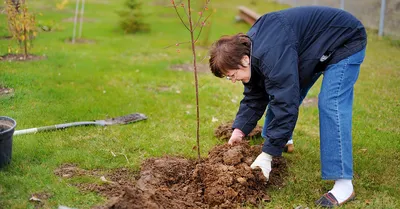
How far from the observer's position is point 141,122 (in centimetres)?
524

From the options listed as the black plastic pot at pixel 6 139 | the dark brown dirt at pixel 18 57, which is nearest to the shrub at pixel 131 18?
the dark brown dirt at pixel 18 57

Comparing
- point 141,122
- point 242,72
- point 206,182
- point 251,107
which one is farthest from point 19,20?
point 242,72

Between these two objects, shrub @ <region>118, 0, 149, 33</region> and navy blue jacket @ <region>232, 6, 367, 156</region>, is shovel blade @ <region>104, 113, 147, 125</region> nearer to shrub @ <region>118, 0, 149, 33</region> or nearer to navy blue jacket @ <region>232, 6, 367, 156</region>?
navy blue jacket @ <region>232, 6, 367, 156</region>

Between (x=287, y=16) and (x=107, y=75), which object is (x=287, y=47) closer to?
(x=287, y=16)

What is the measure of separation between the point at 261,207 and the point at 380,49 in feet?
24.4

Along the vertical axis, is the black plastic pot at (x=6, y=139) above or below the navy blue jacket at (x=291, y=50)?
below

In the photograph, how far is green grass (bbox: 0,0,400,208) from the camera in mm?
3666

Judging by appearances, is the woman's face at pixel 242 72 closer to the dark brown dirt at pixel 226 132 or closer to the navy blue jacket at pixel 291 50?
the navy blue jacket at pixel 291 50

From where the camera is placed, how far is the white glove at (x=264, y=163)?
3.48 m

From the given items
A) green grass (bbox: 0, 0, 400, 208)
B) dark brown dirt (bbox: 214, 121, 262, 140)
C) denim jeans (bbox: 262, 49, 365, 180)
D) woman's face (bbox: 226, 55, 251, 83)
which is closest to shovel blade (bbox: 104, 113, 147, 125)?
green grass (bbox: 0, 0, 400, 208)

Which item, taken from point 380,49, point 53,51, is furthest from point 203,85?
point 380,49

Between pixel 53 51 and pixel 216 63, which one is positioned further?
pixel 53 51

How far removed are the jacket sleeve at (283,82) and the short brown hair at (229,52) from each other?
0.18 m

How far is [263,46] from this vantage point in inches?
126
